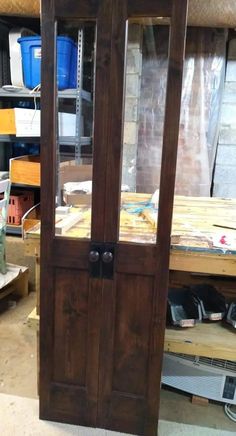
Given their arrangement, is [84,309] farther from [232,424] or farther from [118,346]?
[232,424]

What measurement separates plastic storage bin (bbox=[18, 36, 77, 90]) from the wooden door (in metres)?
1.12

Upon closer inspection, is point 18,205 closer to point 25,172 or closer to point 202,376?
point 25,172

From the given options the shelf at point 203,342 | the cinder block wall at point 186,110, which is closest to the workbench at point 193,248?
the shelf at point 203,342

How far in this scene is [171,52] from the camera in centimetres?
129

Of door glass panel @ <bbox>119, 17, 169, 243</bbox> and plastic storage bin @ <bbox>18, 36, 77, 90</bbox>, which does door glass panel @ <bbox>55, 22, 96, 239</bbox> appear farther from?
door glass panel @ <bbox>119, 17, 169, 243</bbox>

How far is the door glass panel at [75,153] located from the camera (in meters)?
1.55

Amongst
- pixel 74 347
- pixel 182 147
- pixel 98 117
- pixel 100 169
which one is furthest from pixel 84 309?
pixel 182 147

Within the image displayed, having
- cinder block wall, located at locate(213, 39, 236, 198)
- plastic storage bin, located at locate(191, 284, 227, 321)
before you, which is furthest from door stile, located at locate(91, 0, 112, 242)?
cinder block wall, located at locate(213, 39, 236, 198)

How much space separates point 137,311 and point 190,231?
1.58ft

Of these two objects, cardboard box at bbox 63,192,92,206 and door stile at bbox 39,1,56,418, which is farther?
cardboard box at bbox 63,192,92,206

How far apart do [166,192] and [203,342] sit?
2.53ft

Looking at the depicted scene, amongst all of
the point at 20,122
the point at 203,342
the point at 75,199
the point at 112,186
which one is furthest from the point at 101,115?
the point at 20,122

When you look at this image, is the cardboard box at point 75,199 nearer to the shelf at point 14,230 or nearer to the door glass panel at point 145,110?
the door glass panel at point 145,110

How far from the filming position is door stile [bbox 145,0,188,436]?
1.28 m
